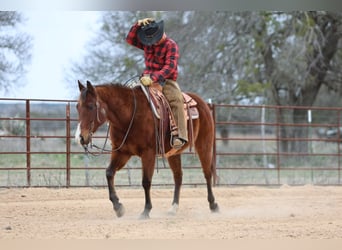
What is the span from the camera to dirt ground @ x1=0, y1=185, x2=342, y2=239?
5.38 meters

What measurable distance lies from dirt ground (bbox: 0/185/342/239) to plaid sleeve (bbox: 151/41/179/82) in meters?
1.38

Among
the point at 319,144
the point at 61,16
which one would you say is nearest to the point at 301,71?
the point at 319,144

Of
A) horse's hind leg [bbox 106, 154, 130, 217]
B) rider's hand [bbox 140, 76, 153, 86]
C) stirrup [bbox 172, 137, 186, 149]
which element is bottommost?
horse's hind leg [bbox 106, 154, 130, 217]

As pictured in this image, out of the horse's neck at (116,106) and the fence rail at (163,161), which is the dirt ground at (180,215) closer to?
the fence rail at (163,161)

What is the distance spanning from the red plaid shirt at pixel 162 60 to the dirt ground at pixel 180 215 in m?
1.40

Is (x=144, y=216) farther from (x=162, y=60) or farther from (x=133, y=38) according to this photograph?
(x=133, y=38)

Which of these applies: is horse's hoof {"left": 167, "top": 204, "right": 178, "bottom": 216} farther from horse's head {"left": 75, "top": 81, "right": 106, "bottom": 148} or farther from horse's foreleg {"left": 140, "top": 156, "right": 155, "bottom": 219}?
horse's head {"left": 75, "top": 81, "right": 106, "bottom": 148}

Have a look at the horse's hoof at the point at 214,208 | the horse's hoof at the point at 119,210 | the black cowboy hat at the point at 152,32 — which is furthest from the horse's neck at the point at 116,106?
the horse's hoof at the point at 214,208

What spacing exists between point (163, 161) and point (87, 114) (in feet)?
3.74

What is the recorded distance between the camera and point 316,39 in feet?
50.1

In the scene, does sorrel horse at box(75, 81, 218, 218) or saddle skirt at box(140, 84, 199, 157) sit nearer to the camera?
sorrel horse at box(75, 81, 218, 218)

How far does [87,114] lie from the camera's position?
5.89 meters

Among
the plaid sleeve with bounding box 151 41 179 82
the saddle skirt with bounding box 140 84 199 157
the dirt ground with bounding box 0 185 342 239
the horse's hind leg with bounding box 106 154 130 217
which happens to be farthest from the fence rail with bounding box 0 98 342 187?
the plaid sleeve with bounding box 151 41 179 82

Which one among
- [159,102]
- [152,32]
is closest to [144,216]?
[159,102]
